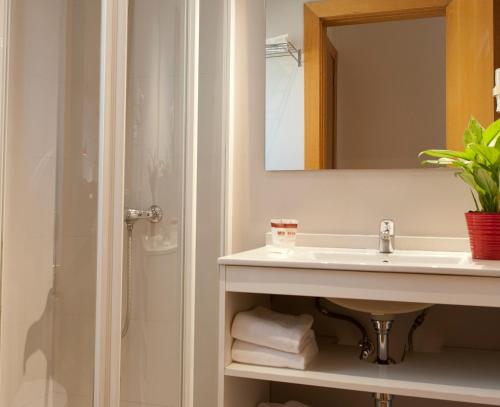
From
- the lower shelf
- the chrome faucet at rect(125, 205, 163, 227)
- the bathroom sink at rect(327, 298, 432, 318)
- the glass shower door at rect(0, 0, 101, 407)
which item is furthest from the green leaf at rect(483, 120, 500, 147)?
the glass shower door at rect(0, 0, 101, 407)

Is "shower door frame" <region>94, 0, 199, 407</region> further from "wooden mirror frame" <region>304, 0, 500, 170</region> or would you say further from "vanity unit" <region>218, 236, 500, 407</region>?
"wooden mirror frame" <region>304, 0, 500, 170</region>

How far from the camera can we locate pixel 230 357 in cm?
146

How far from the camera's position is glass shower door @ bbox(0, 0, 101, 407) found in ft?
2.93

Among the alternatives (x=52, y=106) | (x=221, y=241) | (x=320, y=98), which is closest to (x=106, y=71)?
(x=52, y=106)

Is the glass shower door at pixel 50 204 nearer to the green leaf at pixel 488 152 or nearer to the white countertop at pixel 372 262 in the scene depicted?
the white countertop at pixel 372 262

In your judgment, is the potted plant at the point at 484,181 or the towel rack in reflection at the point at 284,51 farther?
the towel rack in reflection at the point at 284,51

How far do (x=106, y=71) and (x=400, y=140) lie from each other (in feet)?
3.47

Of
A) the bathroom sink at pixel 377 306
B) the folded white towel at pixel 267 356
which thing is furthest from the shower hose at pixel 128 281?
the bathroom sink at pixel 377 306

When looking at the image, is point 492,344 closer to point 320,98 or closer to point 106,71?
point 320,98

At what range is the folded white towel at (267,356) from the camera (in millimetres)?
1409

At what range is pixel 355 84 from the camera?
1.79 m

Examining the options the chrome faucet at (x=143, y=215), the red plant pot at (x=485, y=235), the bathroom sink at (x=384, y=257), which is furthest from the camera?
the bathroom sink at (x=384, y=257)

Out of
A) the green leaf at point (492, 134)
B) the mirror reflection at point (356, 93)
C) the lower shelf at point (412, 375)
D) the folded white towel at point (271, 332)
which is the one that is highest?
the mirror reflection at point (356, 93)

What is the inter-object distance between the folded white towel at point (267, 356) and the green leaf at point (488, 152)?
2.43ft
